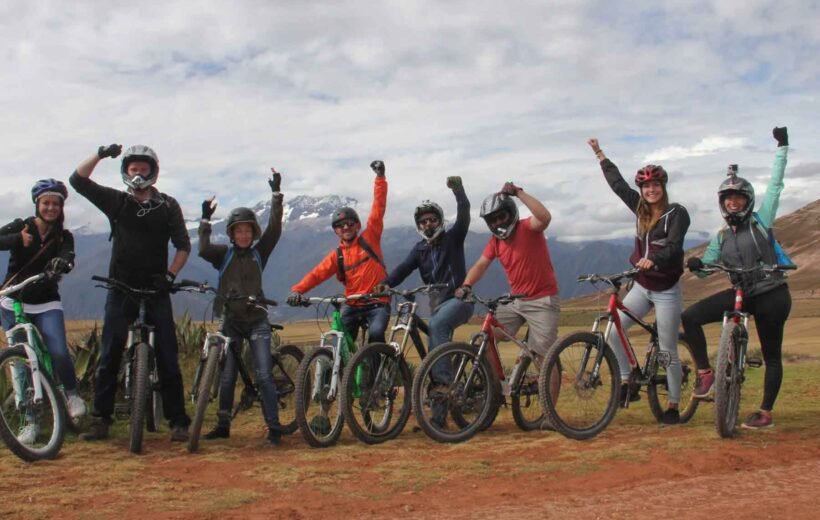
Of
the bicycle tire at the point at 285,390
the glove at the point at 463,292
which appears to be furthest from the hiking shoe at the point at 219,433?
the glove at the point at 463,292

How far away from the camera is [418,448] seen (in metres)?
7.30

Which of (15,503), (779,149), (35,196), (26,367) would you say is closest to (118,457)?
(26,367)

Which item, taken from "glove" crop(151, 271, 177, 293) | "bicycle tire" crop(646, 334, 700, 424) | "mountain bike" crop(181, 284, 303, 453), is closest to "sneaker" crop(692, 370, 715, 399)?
"bicycle tire" crop(646, 334, 700, 424)

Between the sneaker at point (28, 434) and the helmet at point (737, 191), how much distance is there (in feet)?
20.4

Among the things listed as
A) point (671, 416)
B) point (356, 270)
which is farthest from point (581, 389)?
point (356, 270)

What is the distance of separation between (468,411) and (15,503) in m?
3.81

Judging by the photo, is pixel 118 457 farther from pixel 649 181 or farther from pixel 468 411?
pixel 649 181

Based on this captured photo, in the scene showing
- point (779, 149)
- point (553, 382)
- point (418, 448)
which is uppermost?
point (779, 149)

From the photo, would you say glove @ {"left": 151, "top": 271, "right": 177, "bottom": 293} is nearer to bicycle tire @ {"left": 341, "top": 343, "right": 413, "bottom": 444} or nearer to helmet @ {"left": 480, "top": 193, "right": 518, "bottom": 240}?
bicycle tire @ {"left": 341, "top": 343, "right": 413, "bottom": 444}

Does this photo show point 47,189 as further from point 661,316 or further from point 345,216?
point 661,316

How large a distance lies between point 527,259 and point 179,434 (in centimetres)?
360

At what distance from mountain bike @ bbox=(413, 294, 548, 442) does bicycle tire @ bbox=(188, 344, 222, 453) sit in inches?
68.3

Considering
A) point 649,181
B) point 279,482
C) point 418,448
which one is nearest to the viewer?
point 279,482

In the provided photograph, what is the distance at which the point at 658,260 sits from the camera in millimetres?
7473
